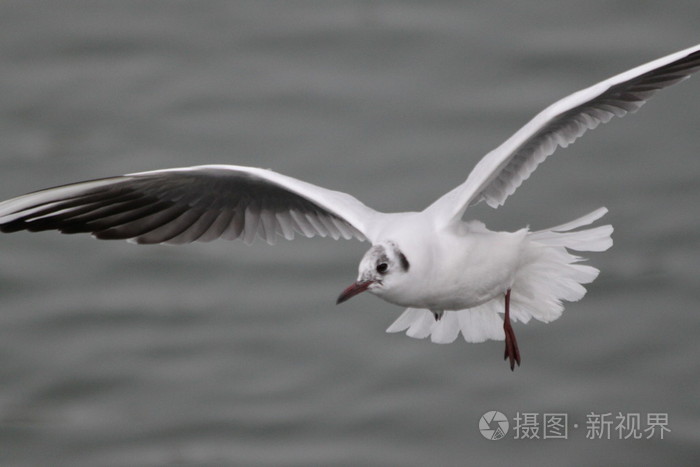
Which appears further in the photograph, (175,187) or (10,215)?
(175,187)

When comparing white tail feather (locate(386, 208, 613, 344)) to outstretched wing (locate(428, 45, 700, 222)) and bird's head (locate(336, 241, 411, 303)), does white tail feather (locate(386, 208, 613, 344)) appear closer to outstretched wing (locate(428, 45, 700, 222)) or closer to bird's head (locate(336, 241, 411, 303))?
outstretched wing (locate(428, 45, 700, 222))

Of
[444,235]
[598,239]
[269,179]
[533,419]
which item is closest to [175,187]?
[269,179]

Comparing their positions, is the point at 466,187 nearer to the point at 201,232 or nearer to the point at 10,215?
the point at 201,232

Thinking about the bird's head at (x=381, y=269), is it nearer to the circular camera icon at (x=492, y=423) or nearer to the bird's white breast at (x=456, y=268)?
the bird's white breast at (x=456, y=268)

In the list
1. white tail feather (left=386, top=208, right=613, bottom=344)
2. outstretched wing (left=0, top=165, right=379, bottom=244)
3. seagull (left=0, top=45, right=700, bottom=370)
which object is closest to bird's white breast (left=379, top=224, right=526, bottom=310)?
seagull (left=0, top=45, right=700, bottom=370)

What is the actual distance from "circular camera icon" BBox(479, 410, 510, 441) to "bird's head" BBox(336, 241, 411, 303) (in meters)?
3.21

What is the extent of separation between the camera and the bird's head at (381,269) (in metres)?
3.96

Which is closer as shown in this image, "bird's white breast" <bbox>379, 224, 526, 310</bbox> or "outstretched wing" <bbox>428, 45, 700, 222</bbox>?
"bird's white breast" <bbox>379, 224, 526, 310</bbox>

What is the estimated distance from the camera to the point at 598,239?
4.73m

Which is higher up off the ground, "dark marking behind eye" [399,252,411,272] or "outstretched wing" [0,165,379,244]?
"outstretched wing" [0,165,379,244]

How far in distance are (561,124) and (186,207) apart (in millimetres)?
1594

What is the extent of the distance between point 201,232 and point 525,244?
137cm

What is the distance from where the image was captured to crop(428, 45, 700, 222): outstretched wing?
167 inches

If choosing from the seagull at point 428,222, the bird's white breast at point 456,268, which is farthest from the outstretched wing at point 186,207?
the bird's white breast at point 456,268
